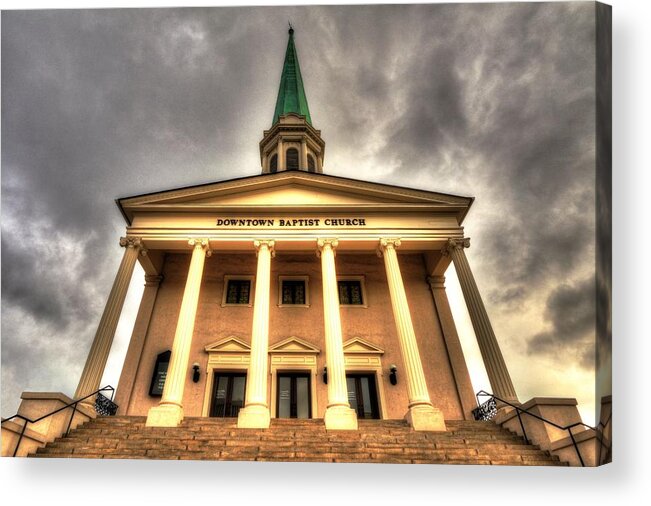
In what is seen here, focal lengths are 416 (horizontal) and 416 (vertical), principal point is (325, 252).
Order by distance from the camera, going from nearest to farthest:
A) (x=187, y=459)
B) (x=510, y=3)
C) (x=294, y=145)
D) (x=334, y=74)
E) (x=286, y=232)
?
(x=187, y=459), (x=510, y=3), (x=334, y=74), (x=286, y=232), (x=294, y=145)

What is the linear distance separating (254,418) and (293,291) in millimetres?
6077

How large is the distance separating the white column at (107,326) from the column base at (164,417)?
151 centimetres

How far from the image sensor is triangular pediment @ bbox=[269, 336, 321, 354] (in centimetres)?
1333

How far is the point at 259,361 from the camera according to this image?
406 inches

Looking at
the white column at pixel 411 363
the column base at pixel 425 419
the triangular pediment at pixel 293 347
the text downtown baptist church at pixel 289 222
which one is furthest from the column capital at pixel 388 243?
the column base at pixel 425 419

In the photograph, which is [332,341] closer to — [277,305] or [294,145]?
[277,305]

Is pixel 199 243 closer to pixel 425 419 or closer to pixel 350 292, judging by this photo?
pixel 350 292

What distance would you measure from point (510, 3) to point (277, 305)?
10505 millimetres

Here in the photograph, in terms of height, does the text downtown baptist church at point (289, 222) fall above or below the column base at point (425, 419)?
above

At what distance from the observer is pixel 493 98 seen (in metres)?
8.31

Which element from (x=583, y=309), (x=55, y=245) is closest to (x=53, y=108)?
(x=55, y=245)

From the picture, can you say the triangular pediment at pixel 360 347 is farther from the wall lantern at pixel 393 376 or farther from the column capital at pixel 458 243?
the column capital at pixel 458 243

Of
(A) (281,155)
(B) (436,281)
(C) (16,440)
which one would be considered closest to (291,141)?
(A) (281,155)

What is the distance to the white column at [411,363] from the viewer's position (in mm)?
9250
